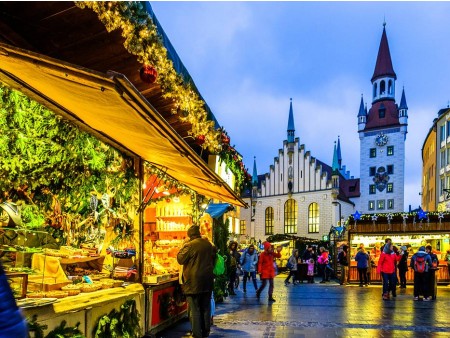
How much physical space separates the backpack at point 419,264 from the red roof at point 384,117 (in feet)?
203

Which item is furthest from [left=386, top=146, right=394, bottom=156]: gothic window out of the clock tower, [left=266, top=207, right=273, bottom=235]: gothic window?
[left=266, top=207, right=273, bottom=235]: gothic window

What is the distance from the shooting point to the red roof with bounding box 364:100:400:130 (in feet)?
238

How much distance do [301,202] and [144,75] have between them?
54739 mm

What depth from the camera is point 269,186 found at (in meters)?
62.2

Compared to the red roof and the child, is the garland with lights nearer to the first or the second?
the child

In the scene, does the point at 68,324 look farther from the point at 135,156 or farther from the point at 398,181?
the point at 398,181

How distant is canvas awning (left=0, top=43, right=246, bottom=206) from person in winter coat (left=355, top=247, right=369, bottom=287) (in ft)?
40.7

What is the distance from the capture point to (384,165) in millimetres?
69500

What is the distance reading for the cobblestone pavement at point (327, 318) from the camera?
7.98 metres

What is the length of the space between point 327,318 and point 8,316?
8.90m

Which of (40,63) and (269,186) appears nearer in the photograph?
(40,63)

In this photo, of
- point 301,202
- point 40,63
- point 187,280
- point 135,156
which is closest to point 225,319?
point 187,280

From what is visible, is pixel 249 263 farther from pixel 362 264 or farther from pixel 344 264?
pixel 344 264

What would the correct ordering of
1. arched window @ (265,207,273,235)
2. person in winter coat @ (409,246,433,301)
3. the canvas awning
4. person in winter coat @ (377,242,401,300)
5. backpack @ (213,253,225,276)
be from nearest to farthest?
the canvas awning < backpack @ (213,253,225,276) < person in winter coat @ (409,246,433,301) < person in winter coat @ (377,242,401,300) < arched window @ (265,207,273,235)
